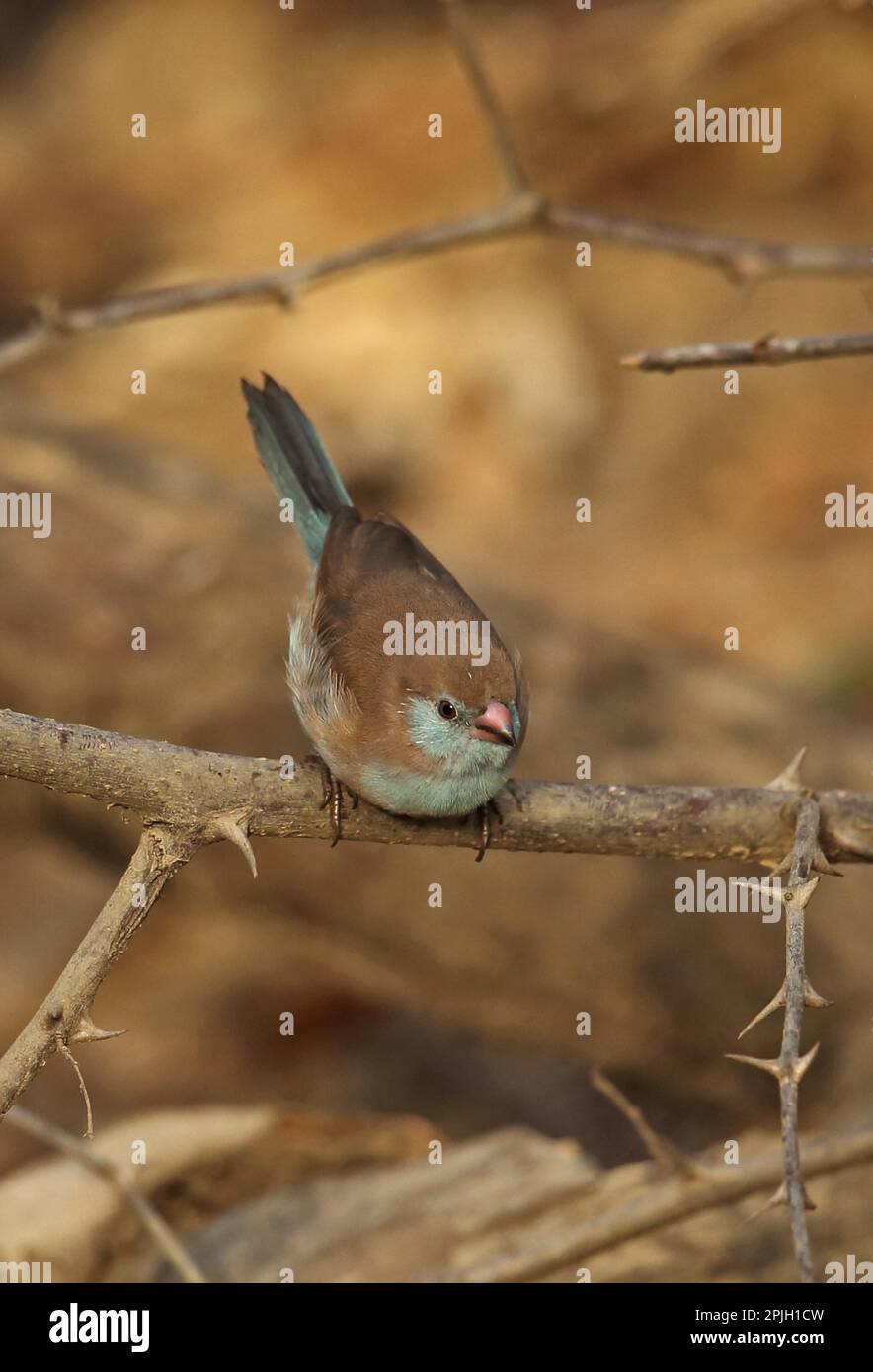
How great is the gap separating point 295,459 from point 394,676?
1.02 m

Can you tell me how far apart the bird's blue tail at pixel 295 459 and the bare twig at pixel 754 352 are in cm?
143

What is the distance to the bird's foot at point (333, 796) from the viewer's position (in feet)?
9.88

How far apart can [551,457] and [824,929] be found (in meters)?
5.35

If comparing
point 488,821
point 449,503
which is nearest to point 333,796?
point 488,821

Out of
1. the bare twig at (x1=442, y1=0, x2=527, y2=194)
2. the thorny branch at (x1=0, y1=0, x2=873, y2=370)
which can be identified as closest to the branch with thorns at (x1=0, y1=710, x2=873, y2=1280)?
the thorny branch at (x1=0, y1=0, x2=873, y2=370)

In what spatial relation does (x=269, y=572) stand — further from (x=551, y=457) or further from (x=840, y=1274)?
(x=551, y=457)

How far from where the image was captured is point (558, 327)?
9.87 m

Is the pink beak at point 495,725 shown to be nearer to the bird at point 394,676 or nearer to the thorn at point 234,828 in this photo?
the bird at point 394,676

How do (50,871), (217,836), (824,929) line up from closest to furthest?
1. (217,836)
2. (824,929)
3. (50,871)

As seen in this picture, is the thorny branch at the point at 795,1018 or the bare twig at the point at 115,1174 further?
the bare twig at the point at 115,1174

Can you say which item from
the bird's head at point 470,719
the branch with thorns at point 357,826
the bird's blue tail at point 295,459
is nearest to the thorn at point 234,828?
the branch with thorns at point 357,826

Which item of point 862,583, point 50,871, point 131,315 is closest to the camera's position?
point 131,315

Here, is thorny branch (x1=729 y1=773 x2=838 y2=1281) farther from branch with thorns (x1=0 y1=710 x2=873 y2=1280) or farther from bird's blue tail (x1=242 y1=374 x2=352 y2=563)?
bird's blue tail (x1=242 y1=374 x2=352 y2=563)
